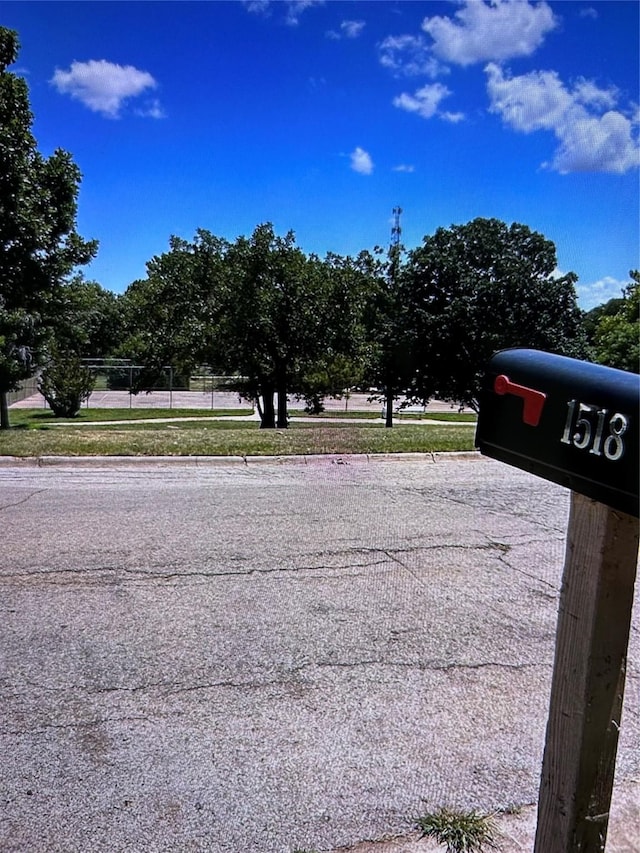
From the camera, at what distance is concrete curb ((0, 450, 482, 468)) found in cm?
879

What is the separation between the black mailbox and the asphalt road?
1.53 metres

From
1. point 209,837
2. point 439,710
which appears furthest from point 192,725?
point 439,710

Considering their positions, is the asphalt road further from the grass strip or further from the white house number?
the grass strip

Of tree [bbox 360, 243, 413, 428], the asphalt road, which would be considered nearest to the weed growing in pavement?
the asphalt road

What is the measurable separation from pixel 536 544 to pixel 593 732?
4164mm

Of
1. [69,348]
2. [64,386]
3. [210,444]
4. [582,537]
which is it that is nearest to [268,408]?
[210,444]

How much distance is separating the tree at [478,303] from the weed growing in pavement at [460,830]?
18808 millimetres

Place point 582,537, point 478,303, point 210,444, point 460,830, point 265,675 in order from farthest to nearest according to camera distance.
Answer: point 478,303, point 210,444, point 265,675, point 460,830, point 582,537

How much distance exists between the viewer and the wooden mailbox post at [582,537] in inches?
45.9

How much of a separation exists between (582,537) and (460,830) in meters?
1.31

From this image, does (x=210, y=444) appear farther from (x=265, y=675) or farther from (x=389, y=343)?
(x=389, y=343)

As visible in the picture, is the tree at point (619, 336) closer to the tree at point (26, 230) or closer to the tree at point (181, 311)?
the tree at point (181, 311)

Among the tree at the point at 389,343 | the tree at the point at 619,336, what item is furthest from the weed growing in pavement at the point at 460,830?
the tree at the point at 619,336

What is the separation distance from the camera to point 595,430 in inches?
46.1
